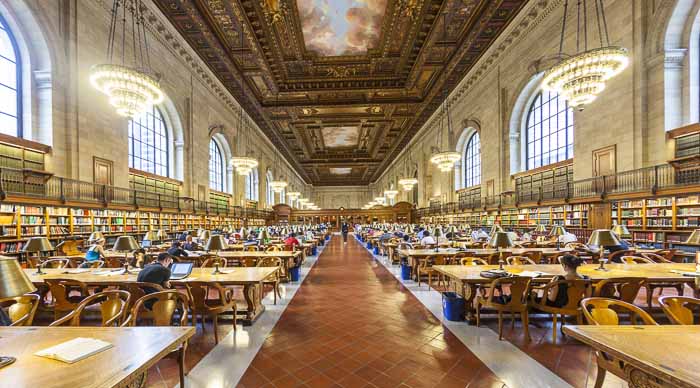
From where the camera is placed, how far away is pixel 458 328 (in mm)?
4195

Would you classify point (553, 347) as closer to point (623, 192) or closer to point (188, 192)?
point (623, 192)

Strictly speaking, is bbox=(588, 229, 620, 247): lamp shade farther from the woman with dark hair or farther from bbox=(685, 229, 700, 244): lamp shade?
bbox=(685, 229, 700, 244): lamp shade

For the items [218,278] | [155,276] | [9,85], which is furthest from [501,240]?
[9,85]

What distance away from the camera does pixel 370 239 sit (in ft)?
51.0

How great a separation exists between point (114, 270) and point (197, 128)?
11.8 meters

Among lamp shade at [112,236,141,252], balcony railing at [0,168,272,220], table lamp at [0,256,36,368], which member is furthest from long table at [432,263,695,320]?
balcony railing at [0,168,272,220]

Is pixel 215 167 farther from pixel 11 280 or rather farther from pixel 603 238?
pixel 603 238

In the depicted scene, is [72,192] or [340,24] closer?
[72,192]

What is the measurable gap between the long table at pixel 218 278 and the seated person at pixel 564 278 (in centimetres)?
377

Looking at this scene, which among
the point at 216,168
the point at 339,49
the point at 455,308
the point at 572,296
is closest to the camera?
the point at 572,296

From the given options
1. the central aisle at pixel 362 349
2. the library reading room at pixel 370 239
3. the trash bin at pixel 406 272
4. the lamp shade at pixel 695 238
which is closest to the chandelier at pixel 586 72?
the library reading room at pixel 370 239

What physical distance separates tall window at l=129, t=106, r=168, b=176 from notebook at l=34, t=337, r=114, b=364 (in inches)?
458

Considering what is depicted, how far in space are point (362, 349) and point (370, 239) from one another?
11985 millimetres

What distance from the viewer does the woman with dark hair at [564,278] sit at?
358 centimetres
